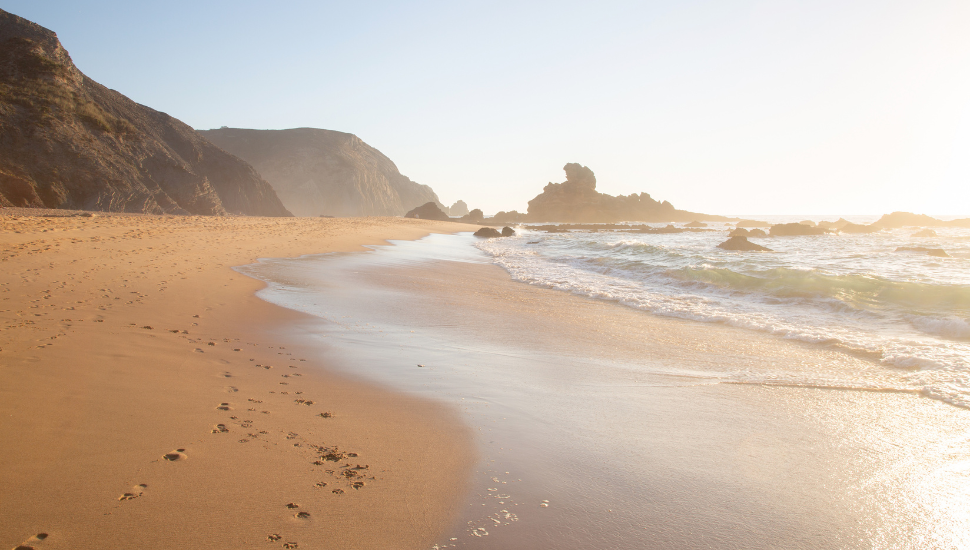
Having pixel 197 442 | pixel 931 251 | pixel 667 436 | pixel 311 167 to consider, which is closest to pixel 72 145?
pixel 197 442

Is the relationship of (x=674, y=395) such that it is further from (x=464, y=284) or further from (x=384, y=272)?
(x=384, y=272)

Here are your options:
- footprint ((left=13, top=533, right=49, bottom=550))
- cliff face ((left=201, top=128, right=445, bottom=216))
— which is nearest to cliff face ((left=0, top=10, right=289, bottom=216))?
footprint ((left=13, top=533, right=49, bottom=550))

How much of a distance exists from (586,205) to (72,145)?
253 feet

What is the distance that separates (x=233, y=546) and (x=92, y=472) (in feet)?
3.13

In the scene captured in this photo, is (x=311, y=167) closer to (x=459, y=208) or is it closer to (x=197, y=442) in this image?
(x=459, y=208)

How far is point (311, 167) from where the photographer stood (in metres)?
90.1

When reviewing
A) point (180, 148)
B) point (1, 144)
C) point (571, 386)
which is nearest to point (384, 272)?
point (571, 386)

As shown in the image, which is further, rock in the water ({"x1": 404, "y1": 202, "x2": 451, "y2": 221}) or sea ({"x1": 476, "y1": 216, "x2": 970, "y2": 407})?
rock in the water ({"x1": 404, "y1": 202, "x2": 451, "y2": 221})

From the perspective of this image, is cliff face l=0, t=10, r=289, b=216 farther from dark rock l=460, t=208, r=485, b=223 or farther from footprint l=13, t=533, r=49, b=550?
dark rock l=460, t=208, r=485, b=223

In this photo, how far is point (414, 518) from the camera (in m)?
2.16

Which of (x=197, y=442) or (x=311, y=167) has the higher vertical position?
(x=311, y=167)

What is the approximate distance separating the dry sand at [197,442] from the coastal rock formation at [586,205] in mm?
85831

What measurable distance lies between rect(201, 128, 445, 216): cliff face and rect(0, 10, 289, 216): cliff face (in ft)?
185

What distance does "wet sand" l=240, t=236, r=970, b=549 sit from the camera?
7.32ft
